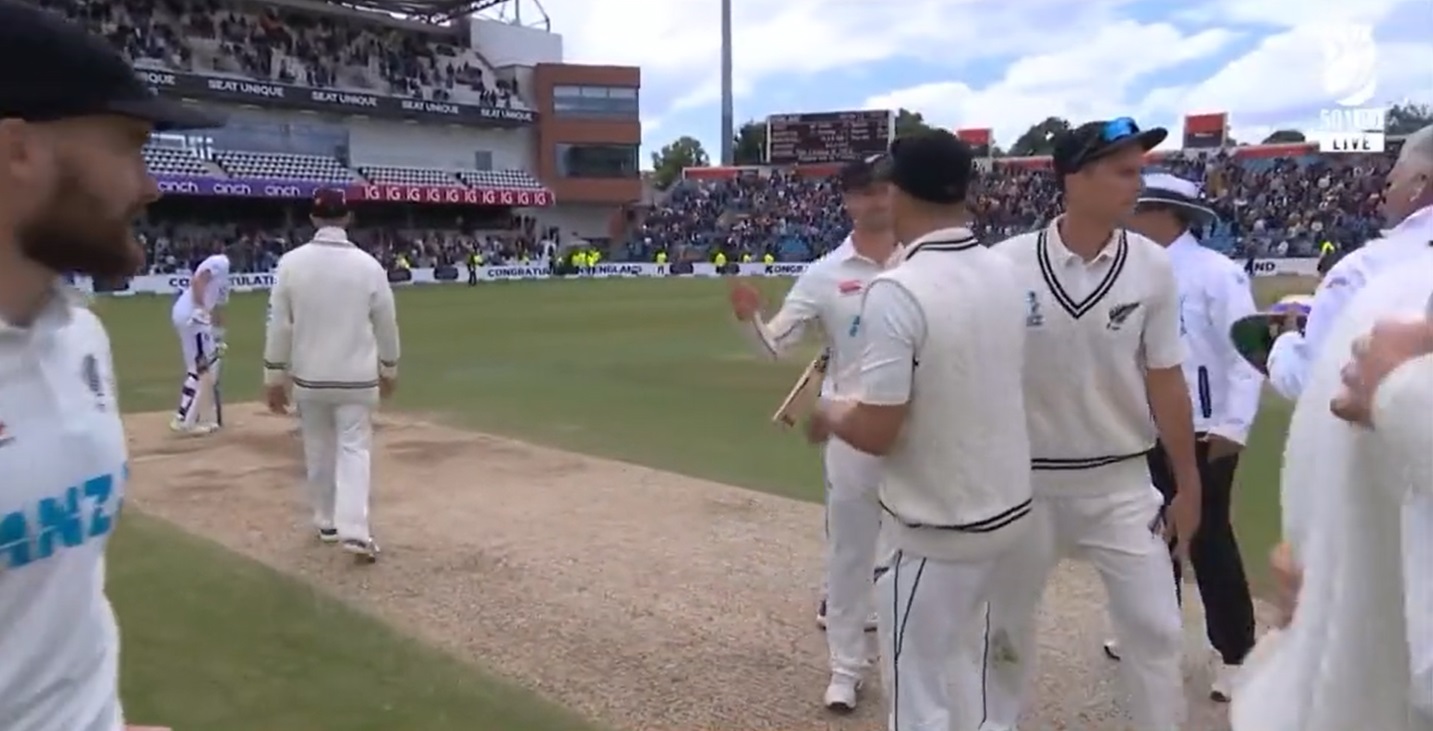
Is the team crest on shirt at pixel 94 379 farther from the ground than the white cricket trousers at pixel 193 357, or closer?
farther from the ground

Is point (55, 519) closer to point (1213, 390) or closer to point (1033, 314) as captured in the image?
point (1033, 314)


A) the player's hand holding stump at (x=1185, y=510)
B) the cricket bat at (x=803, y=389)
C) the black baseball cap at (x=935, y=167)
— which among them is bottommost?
the player's hand holding stump at (x=1185, y=510)

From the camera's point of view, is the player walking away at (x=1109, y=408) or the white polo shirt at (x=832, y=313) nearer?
the player walking away at (x=1109, y=408)

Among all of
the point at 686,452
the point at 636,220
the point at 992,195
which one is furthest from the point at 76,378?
the point at 636,220

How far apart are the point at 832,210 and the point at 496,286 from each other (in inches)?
913

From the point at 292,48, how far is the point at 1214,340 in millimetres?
59320

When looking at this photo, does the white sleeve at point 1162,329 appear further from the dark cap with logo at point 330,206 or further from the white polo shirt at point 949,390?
the dark cap with logo at point 330,206

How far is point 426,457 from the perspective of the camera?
430 inches

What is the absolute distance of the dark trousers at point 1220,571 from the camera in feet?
A: 18.0

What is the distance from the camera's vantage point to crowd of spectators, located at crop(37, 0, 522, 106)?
5222cm

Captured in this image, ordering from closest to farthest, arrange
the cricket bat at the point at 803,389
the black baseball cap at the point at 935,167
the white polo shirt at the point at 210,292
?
the black baseball cap at the point at 935,167, the cricket bat at the point at 803,389, the white polo shirt at the point at 210,292

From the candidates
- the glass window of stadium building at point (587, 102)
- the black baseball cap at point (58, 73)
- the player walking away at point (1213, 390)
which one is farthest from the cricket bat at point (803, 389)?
the glass window of stadium building at point (587, 102)

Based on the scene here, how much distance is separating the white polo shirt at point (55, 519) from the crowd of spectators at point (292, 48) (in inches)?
2029

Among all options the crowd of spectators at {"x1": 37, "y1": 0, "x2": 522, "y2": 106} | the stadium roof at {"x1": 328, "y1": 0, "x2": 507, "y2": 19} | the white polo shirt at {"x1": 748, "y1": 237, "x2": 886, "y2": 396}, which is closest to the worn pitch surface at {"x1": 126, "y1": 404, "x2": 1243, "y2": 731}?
the white polo shirt at {"x1": 748, "y1": 237, "x2": 886, "y2": 396}
